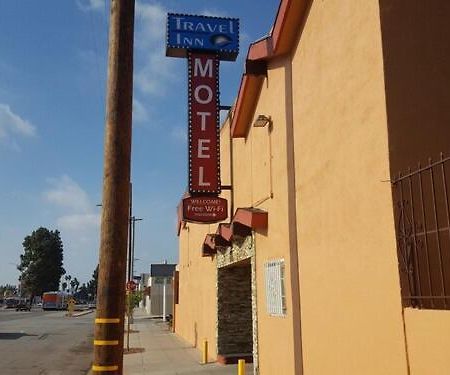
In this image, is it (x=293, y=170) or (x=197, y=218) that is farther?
(x=197, y=218)

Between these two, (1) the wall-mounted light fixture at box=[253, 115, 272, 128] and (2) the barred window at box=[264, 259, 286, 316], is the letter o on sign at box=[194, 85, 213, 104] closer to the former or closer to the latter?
(1) the wall-mounted light fixture at box=[253, 115, 272, 128]

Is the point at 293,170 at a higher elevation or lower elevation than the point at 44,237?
lower

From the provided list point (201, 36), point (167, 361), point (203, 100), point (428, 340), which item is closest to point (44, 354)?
point (167, 361)

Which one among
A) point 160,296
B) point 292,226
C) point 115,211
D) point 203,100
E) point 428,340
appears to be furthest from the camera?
point 160,296

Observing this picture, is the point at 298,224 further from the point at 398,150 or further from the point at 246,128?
the point at 246,128

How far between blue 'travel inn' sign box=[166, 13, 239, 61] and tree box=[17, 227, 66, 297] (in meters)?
120

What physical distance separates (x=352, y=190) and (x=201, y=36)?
27.5 feet

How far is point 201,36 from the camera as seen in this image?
1439 cm

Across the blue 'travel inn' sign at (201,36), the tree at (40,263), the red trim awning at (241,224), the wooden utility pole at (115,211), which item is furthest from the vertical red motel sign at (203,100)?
the tree at (40,263)

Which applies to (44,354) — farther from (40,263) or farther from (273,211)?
(40,263)

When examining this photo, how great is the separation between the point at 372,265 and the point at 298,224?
9.70ft

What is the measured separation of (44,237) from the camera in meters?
129

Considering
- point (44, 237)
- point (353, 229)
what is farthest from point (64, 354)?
point (44, 237)

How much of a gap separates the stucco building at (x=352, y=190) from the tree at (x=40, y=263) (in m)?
122
